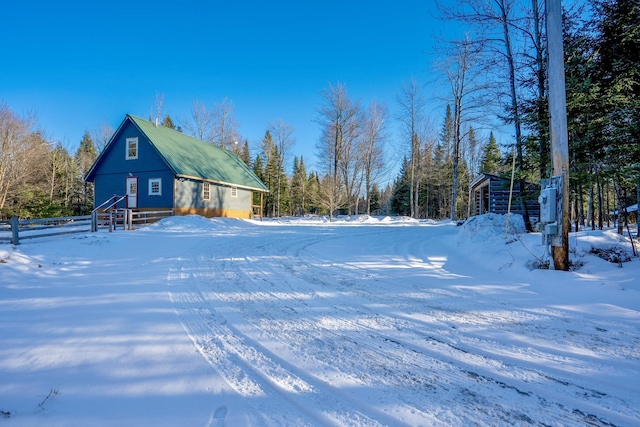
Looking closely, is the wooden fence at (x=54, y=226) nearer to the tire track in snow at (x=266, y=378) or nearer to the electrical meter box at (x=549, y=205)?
the tire track in snow at (x=266, y=378)

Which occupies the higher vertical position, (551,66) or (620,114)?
(551,66)

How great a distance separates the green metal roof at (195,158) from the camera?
57.4 feet

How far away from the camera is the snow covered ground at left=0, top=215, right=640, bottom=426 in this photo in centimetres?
173

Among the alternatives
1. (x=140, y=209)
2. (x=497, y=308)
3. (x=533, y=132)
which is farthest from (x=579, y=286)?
(x=140, y=209)

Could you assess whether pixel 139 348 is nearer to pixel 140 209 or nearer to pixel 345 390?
pixel 345 390

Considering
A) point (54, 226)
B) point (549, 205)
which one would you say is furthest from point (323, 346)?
point (54, 226)

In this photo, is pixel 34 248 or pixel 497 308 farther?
pixel 34 248

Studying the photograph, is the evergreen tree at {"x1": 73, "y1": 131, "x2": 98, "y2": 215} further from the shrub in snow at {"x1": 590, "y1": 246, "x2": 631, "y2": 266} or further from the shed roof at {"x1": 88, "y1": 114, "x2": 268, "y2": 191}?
the shrub in snow at {"x1": 590, "y1": 246, "x2": 631, "y2": 266}

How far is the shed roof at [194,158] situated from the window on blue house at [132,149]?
3.82 ft

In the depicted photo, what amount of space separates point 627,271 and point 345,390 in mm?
4840

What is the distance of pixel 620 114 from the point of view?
6.29 metres

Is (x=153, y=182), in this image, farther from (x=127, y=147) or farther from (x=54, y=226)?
(x=54, y=226)

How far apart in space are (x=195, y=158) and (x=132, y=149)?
3.62m

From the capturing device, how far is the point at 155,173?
17.7 m
